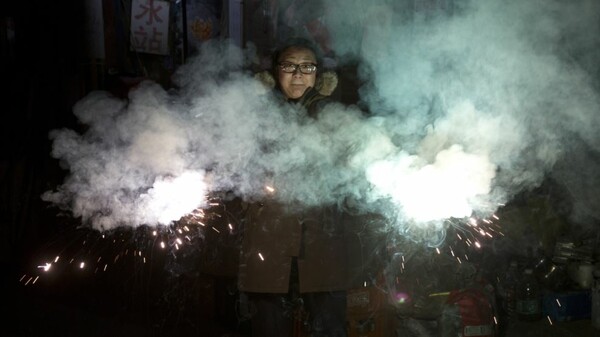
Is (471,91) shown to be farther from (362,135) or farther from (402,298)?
(402,298)

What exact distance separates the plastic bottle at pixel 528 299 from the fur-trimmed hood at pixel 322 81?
3368 mm

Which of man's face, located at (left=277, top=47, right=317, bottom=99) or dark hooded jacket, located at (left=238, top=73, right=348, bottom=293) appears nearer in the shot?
dark hooded jacket, located at (left=238, top=73, right=348, bottom=293)

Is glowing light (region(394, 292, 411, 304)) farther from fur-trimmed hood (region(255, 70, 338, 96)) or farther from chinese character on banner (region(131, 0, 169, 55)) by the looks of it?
chinese character on banner (region(131, 0, 169, 55))

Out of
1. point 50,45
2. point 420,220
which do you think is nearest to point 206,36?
point 50,45

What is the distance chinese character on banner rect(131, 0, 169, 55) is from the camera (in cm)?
557

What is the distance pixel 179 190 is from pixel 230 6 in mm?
3260

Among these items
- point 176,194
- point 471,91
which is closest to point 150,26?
point 176,194

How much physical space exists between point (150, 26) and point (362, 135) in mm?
3547

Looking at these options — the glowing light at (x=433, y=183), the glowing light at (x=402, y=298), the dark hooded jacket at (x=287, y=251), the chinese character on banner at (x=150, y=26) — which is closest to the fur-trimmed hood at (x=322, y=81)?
the glowing light at (x=433, y=183)

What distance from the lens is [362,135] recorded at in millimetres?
3350

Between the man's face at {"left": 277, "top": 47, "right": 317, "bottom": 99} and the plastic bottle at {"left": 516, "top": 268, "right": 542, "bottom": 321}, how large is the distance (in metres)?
3.50

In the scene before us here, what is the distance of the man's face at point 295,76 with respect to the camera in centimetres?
286

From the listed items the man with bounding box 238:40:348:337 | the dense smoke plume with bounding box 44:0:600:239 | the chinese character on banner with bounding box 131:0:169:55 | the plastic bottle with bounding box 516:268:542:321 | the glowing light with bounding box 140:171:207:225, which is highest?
the chinese character on banner with bounding box 131:0:169:55

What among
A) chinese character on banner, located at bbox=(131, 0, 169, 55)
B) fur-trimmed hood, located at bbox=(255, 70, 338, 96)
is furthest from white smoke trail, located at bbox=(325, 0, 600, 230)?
chinese character on banner, located at bbox=(131, 0, 169, 55)
